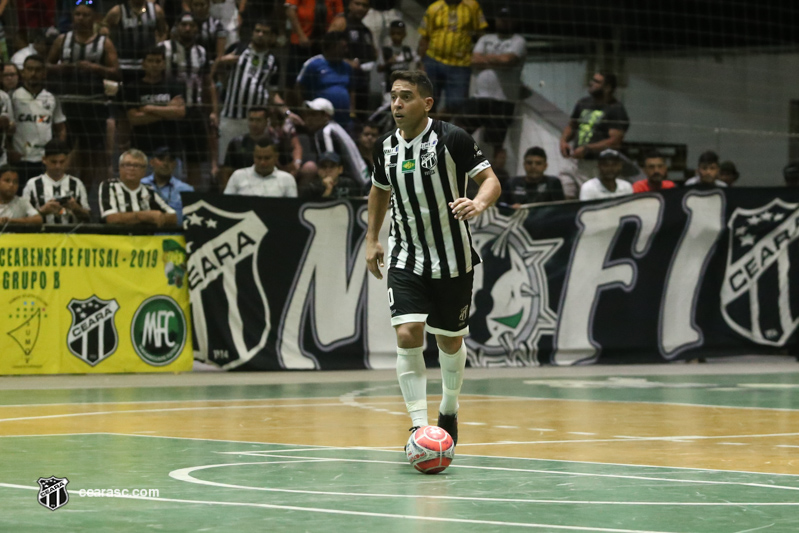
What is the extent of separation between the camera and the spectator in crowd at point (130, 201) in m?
14.0

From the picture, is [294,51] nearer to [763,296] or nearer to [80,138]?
[80,138]

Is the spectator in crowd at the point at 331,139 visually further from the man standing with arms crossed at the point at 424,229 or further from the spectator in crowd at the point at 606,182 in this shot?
the man standing with arms crossed at the point at 424,229

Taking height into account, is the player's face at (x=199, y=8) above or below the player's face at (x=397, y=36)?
above

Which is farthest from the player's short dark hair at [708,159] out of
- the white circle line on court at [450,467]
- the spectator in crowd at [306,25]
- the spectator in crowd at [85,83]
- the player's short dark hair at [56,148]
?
the white circle line on court at [450,467]

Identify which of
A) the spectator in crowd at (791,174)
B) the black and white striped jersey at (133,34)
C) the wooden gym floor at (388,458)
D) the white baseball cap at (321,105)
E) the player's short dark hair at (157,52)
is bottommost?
the wooden gym floor at (388,458)

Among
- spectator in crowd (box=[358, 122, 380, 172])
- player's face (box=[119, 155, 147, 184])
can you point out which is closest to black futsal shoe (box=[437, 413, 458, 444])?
player's face (box=[119, 155, 147, 184])

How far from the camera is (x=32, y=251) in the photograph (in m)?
13.8

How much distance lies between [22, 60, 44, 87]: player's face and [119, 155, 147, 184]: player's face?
187cm

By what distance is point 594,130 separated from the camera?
57.7 feet

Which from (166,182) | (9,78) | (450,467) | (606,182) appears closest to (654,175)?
(606,182)

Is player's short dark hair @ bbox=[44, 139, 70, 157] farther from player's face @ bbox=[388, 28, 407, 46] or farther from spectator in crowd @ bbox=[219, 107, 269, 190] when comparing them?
player's face @ bbox=[388, 28, 407, 46]

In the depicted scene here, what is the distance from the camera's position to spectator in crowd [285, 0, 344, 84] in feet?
56.7

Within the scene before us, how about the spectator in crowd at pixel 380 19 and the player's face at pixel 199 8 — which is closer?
the player's face at pixel 199 8

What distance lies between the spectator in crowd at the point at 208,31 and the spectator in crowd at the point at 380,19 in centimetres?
236
